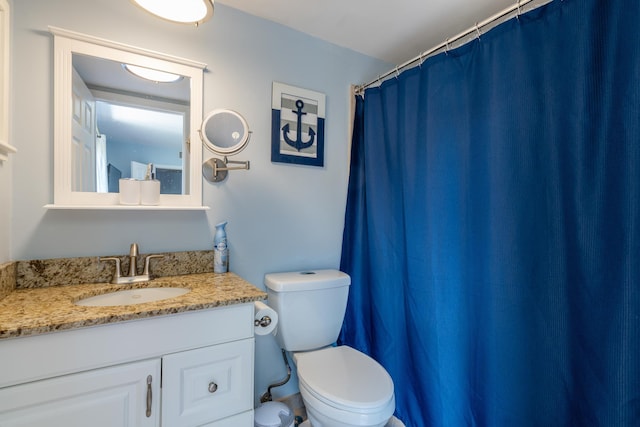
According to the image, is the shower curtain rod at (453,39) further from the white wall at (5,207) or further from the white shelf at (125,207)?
the white wall at (5,207)

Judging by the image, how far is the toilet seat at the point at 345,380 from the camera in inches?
43.6

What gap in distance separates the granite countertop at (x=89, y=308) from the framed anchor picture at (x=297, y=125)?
0.77m

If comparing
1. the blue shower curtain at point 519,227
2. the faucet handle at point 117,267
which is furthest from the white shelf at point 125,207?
the blue shower curtain at point 519,227

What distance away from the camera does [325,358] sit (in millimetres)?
1431

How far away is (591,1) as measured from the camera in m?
0.89

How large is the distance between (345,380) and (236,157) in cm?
118

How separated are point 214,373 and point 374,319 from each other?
977mm

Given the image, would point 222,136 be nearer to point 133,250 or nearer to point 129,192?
point 129,192

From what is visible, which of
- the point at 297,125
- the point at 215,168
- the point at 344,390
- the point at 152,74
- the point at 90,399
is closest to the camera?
the point at 90,399

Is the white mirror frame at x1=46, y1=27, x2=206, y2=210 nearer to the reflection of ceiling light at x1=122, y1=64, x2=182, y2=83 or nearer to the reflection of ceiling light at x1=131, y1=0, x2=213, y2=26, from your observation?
the reflection of ceiling light at x1=122, y1=64, x2=182, y2=83

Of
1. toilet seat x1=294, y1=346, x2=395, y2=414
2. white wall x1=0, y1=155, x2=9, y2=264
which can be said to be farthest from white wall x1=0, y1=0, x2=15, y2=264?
toilet seat x1=294, y1=346, x2=395, y2=414

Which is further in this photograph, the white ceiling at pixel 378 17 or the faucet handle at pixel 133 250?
the white ceiling at pixel 378 17

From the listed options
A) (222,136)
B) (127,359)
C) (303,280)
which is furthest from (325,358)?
(222,136)

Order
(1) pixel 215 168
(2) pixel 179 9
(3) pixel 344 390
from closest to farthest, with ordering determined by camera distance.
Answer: (2) pixel 179 9
(3) pixel 344 390
(1) pixel 215 168
